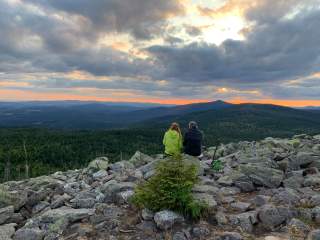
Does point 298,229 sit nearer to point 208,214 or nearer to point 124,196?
point 208,214

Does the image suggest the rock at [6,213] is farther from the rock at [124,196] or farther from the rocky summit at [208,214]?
the rock at [124,196]

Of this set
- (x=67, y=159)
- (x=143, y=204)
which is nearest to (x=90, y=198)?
(x=143, y=204)

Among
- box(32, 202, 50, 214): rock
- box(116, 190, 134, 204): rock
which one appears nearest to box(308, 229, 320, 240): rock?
box(116, 190, 134, 204): rock

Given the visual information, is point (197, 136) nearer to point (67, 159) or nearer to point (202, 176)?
point (202, 176)

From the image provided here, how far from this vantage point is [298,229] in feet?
32.2

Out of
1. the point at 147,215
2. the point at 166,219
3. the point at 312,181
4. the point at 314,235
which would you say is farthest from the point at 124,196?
the point at 312,181

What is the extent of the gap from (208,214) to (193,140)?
7.52 metres

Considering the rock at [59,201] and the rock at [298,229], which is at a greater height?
the rock at [298,229]

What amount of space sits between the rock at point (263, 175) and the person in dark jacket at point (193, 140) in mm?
3739

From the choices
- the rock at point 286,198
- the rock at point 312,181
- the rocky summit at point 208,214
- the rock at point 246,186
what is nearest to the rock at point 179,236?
the rocky summit at point 208,214

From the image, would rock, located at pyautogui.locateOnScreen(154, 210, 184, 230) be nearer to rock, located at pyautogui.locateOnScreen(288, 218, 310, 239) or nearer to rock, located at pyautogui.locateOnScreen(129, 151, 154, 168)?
rock, located at pyautogui.locateOnScreen(288, 218, 310, 239)

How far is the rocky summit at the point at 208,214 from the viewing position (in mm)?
10094

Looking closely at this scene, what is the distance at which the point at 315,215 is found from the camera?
10586mm

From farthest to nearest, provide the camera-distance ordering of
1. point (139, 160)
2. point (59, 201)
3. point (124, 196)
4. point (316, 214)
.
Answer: point (139, 160) < point (59, 201) < point (124, 196) < point (316, 214)
